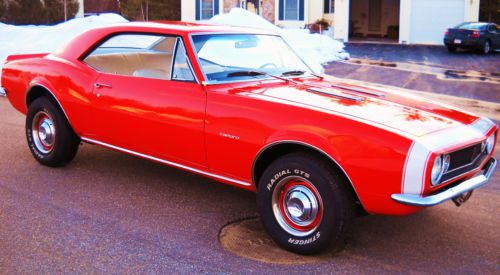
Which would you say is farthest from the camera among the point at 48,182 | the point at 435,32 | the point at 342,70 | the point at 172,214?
the point at 435,32

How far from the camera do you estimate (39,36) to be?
15688 mm

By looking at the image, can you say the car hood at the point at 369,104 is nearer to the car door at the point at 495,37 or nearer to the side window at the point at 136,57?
the side window at the point at 136,57

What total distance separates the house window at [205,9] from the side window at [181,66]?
88.6ft

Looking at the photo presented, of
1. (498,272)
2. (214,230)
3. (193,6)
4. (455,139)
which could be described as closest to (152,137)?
(214,230)

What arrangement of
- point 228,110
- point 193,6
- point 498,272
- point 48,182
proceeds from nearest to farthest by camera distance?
point 498,272 → point 228,110 → point 48,182 → point 193,6

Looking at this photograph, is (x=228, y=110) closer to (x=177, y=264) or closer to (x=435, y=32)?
(x=177, y=264)

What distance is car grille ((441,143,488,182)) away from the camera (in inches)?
148

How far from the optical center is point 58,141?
18.5ft

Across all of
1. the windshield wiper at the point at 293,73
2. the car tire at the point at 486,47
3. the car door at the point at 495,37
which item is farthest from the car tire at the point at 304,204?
the car door at the point at 495,37

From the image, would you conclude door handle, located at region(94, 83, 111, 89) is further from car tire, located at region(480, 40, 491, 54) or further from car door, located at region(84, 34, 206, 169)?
car tire, located at region(480, 40, 491, 54)

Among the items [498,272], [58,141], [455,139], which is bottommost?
[498,272]

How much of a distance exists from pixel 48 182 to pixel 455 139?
12.0 feet

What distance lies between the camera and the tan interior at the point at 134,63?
193 inches

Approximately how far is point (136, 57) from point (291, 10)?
82.6ft
